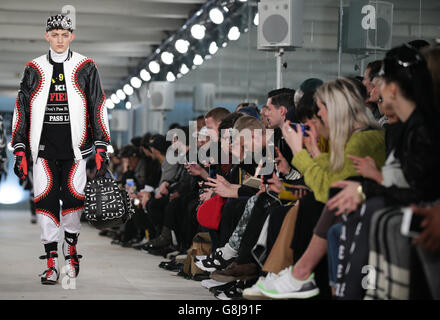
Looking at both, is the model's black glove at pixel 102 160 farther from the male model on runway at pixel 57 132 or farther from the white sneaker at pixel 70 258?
the white sneaker at pixel 70 258

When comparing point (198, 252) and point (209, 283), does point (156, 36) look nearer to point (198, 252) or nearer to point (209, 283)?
point (198, 252)

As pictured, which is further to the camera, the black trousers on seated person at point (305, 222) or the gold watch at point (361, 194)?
the black trousers on seated person at point (305, 222)

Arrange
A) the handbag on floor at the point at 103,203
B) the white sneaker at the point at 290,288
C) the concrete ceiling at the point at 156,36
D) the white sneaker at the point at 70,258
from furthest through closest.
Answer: the concrete ceiling at the point at 156,36 < the white sneaker at the point at 70,258 < the handbag on floor at the point at 103,203 < the white sneaker at the point at 290,288

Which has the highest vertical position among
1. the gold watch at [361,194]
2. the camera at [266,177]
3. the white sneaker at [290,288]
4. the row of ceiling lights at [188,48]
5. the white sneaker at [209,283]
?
the row of ceiling lights at [188,48]

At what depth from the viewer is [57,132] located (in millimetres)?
4180

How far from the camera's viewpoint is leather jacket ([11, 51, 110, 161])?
4.17 m

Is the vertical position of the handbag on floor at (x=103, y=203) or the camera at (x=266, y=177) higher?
the camera at (x=266, y=177)

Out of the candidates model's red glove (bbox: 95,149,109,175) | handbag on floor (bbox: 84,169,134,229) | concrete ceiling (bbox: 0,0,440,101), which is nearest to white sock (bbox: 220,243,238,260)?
handbag on floor (bbox: 84,169,134,229)

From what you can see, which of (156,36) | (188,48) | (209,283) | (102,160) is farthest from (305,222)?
(156,36)

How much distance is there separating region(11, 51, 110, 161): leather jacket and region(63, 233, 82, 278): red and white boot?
44 cm

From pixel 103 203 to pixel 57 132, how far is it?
1.56ft

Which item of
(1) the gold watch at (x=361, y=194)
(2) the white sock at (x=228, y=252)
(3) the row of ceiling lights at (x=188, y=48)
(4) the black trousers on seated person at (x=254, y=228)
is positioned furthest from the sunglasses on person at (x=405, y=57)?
(3) the row of ceiling lights at (x=188, y=48)

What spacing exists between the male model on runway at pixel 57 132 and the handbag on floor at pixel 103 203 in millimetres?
103

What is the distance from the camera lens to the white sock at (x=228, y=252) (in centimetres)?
387
